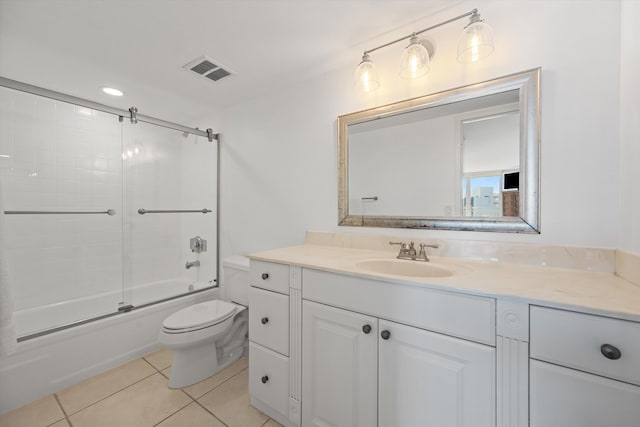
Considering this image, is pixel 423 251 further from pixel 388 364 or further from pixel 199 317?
pixel 199 317

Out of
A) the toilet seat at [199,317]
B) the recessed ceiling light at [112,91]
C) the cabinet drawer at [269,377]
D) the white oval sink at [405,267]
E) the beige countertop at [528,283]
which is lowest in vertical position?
the cabinet drawer at [269,377]

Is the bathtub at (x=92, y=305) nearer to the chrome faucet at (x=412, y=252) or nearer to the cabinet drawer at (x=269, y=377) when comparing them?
the cabinet drawer at (x=269, y=377)

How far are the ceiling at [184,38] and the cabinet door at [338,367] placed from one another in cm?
150

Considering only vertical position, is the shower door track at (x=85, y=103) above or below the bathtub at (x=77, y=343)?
above

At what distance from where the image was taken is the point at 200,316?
1733mm

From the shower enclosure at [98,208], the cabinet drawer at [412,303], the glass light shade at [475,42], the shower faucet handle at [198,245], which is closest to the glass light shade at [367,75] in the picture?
the glass light shade at [475,42]

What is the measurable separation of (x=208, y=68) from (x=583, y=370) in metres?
2.39

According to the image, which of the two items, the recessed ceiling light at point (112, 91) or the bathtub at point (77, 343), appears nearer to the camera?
the bathtub at point (77, 343)

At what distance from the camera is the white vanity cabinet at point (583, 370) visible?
63 centimetres

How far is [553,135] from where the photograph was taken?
1.08 metres

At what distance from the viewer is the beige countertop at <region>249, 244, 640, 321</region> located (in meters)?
0.69

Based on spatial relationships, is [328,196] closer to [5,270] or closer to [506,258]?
[506,258]

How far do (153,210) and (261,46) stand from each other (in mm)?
1822

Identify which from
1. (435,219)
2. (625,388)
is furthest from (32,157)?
(625,388)
